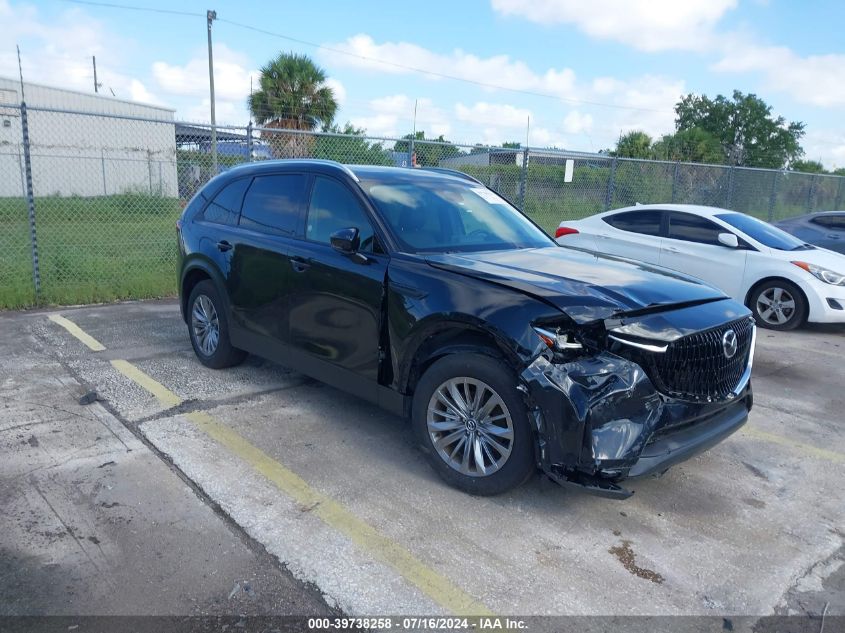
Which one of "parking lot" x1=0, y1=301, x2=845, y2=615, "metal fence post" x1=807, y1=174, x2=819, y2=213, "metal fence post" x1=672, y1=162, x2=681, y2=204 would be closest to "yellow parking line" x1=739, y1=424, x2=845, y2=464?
"parking lot" x1=0, y1=301, x2=845, y2=615

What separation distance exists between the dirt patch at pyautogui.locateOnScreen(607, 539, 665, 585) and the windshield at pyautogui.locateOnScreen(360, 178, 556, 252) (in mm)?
2007

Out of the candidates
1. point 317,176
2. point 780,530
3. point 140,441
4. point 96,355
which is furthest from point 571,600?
point 96,355

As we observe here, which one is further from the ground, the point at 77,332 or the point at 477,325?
the point at 477,325

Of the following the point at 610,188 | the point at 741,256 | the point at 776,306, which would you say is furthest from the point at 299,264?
the point at 610,188

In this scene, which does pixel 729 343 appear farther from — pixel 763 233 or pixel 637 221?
pixel 637 221

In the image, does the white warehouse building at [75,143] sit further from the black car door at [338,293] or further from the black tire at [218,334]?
the black car door at [338,293]

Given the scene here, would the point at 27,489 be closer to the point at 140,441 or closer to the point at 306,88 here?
the point at 140,441

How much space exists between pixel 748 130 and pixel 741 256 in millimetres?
38880

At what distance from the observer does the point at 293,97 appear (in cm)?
2175

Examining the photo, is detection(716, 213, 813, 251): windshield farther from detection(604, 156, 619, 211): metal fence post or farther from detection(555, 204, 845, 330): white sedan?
detection(604, 156, 619, 211): metal fence post

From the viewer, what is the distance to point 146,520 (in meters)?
3.30

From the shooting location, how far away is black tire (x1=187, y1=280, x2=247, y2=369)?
5.41 m

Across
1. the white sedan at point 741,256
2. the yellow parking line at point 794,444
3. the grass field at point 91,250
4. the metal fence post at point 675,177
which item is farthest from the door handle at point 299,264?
the metal fence post at point 675,177

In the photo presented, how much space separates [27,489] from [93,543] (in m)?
0.77
